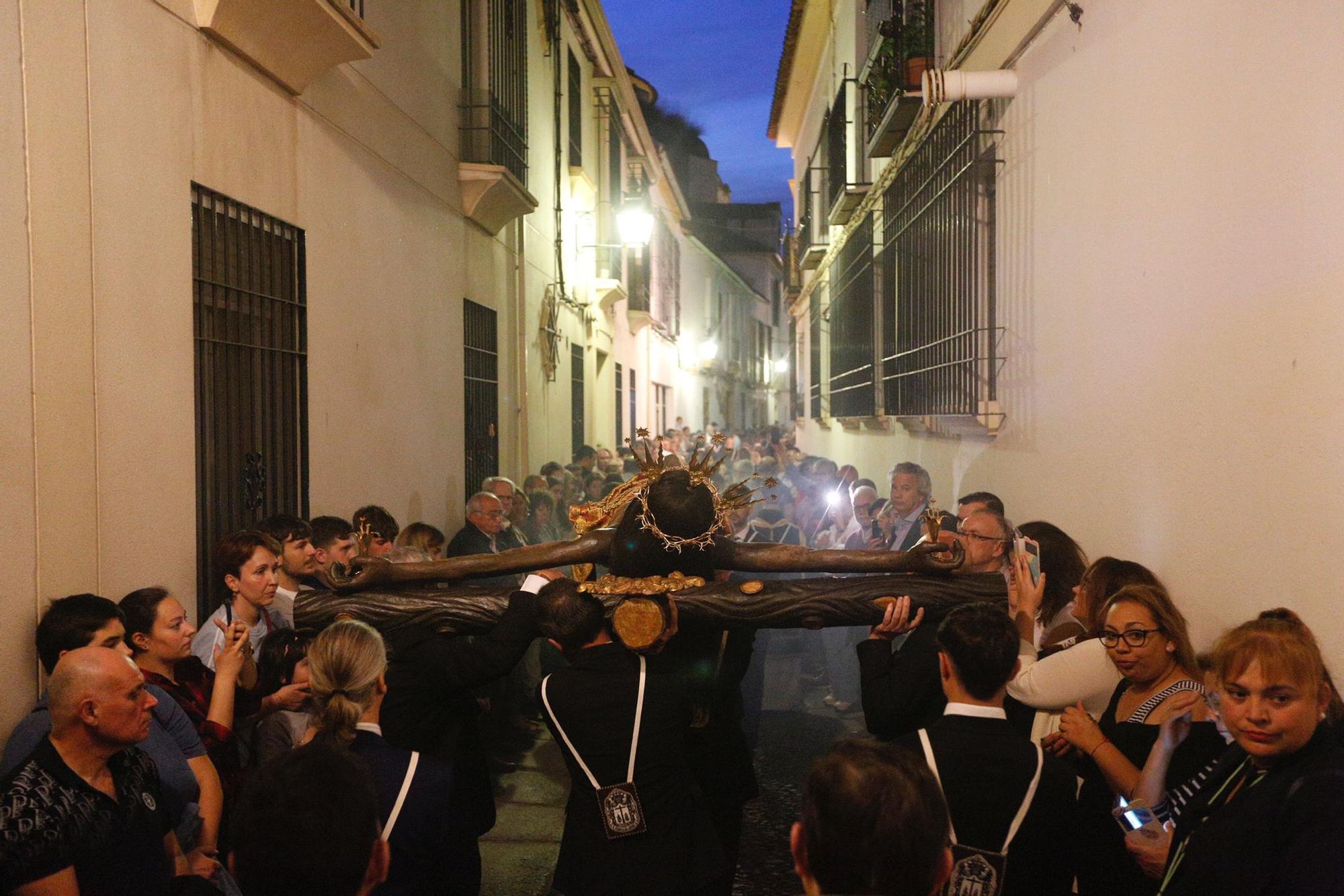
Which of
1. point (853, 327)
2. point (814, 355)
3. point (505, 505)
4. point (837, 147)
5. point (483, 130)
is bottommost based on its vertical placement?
point (505, 505)

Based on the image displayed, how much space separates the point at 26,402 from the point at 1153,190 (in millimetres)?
4101

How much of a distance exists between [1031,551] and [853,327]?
9.12 meters

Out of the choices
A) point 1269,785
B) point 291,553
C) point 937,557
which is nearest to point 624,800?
point 937,557

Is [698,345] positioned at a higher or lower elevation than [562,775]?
higher

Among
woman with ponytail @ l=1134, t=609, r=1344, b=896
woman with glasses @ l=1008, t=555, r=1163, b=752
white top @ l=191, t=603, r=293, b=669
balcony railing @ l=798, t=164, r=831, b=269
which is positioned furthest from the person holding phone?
balcony railing @ l=798, t=164, r=831, b=269

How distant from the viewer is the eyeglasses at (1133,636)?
305 cm

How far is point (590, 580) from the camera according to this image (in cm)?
346

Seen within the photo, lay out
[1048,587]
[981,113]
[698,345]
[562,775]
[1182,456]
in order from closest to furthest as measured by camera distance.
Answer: [1182,456] → [1048,587] → [562,775] → [981,113] → [698,345]

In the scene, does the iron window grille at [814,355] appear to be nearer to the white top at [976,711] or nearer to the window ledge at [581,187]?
the window ledge at [581,187]

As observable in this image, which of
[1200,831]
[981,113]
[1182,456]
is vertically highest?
[981,113]

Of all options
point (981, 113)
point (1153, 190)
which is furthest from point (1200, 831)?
point (981, 113)

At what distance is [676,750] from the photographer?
3203mm

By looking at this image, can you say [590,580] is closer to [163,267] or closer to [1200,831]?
[1200,831]

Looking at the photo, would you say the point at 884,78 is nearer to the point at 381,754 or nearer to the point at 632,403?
the point at 381,754
